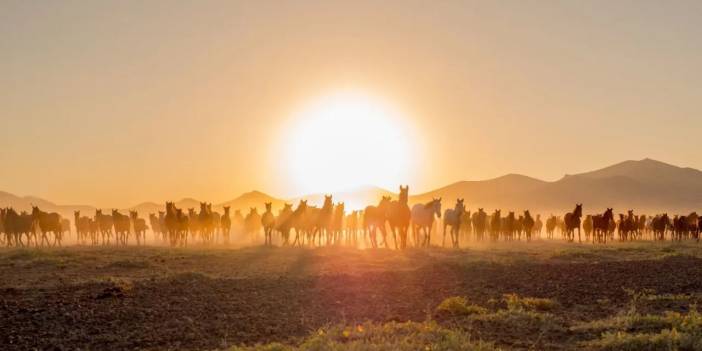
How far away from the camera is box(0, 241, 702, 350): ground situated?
1196cm

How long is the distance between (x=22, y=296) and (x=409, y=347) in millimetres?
13770

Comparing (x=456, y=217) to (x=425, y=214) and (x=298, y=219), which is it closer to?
(x=425, y=214)

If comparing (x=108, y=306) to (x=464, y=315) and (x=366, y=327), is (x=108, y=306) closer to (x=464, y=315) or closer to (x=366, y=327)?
(x=366, y=327)

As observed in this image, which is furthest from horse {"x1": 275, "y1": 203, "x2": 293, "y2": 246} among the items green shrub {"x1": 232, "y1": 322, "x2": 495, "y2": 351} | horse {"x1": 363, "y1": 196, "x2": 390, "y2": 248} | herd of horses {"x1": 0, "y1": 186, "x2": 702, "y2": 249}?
green shrub {"x1": 232, "y1": 322, "x2": 495, "y2": 351}

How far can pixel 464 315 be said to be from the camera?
14430mm

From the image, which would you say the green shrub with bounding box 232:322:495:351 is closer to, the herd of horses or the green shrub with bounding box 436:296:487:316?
the green shrub with bounding box 436:296:487:316

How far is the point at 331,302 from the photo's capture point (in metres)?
16.5

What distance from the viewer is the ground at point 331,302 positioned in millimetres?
11961

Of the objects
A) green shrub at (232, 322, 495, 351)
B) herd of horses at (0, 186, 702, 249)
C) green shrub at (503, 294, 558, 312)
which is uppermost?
herd of horses at (0, 186, 702, 249)

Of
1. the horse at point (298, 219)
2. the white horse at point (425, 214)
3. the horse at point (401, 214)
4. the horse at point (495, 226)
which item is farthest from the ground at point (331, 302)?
the horse at point (495, 226)

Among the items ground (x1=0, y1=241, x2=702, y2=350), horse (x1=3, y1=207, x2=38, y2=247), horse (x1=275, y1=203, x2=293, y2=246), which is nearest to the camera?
ground (x1=0, y1=241, x2=702, y2=350)

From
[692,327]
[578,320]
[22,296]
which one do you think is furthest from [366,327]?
[22,296]

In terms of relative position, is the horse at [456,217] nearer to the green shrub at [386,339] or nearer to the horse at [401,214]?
the horse at [401,214]

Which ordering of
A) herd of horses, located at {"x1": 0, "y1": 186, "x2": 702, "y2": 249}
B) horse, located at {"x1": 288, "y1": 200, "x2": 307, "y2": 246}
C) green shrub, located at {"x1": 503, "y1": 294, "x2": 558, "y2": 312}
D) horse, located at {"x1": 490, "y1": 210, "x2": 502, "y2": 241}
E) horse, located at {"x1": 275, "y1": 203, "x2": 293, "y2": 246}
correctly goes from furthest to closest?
horse, located at {"x1": 490, "y1": 210, "x2": 502, "y2": 241}, horse, located at {"x1": 288, "y1": 200, "x2": 307, "y2": 246}, horse, located at {"x1": 275, "y1": 203, "x2": 293, "y2": 246}, herd of horses, located at {"x1": 0, "y1": 186, "x2": 702, "y2": 249}, green shrub, located at {"x1": 503, "y1": 294, "x2": 558, "y2": 312}
